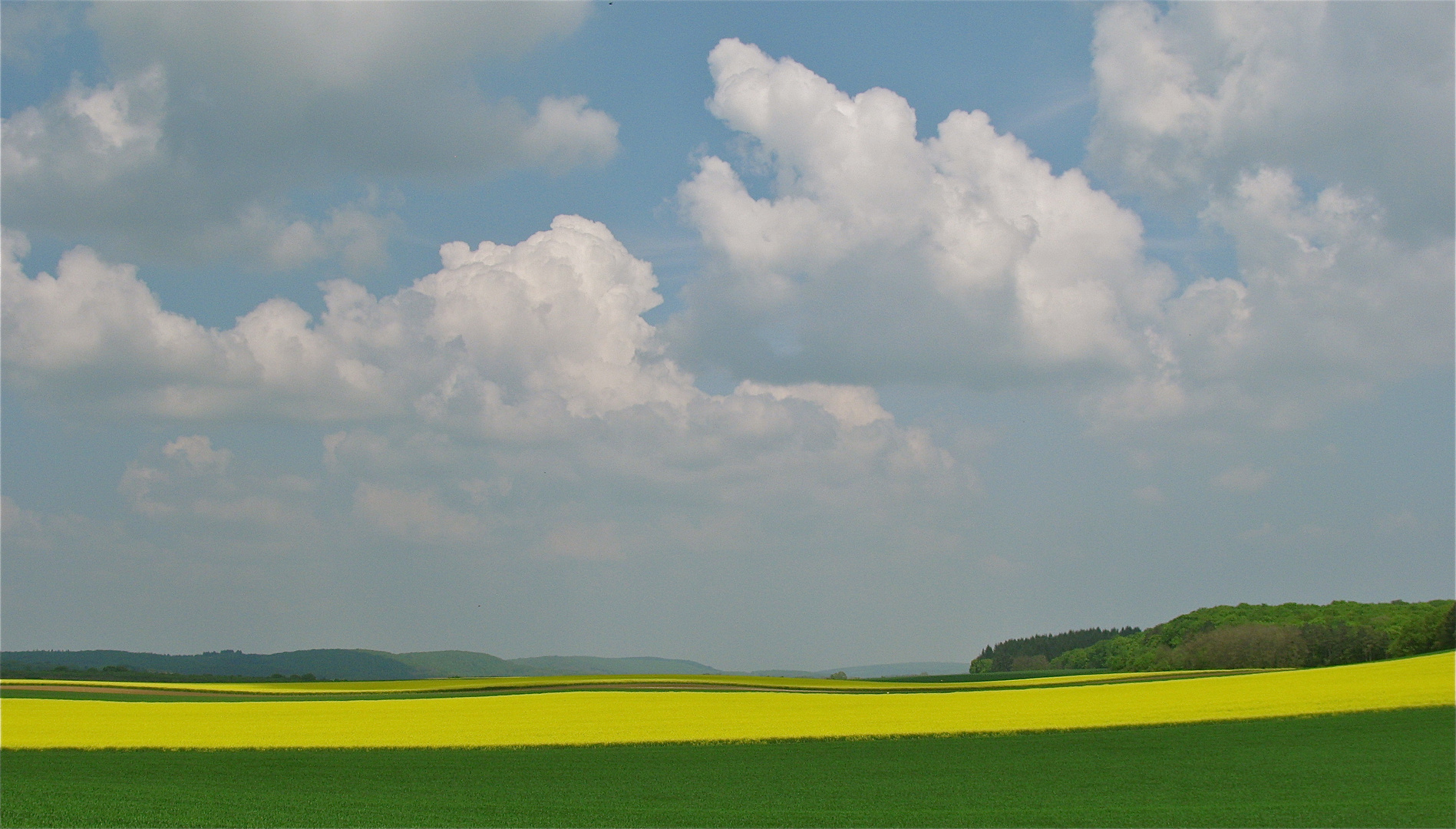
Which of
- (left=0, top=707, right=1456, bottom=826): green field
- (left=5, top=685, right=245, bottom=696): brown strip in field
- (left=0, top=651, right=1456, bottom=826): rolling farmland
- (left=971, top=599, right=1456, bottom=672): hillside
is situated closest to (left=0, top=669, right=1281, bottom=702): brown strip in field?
(left=5, top=685, right=245, bottom=696): brown strip in field

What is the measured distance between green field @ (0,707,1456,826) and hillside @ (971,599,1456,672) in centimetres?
6302

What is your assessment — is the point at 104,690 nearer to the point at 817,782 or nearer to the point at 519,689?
the point at 519,689

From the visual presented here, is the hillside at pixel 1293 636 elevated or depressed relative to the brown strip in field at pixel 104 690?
elevated

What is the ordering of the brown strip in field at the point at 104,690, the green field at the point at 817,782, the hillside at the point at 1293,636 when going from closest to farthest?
the green field at the point at 817,782, the brown strip in field at the point at 104,690, the hillside at the point at 1293,636

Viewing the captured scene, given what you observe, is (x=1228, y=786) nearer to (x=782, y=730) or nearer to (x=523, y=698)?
(x=782, y=730)

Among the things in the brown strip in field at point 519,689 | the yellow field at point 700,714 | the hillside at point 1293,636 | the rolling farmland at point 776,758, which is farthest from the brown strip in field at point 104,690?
the hillside at point 1293,636

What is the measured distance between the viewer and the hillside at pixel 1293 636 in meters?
84.8

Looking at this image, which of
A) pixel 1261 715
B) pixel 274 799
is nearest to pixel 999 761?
pixel 1261 715

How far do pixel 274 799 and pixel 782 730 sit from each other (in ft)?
60.9

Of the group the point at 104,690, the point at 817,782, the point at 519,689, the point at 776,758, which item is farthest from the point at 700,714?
the point at 104,690

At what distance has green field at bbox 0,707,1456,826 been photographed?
70.2ft

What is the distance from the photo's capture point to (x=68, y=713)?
48406 mm

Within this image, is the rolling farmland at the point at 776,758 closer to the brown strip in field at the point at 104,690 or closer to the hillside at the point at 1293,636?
the brown strip in field at the point at 104,690

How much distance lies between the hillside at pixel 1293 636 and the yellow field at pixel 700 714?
43072mm
